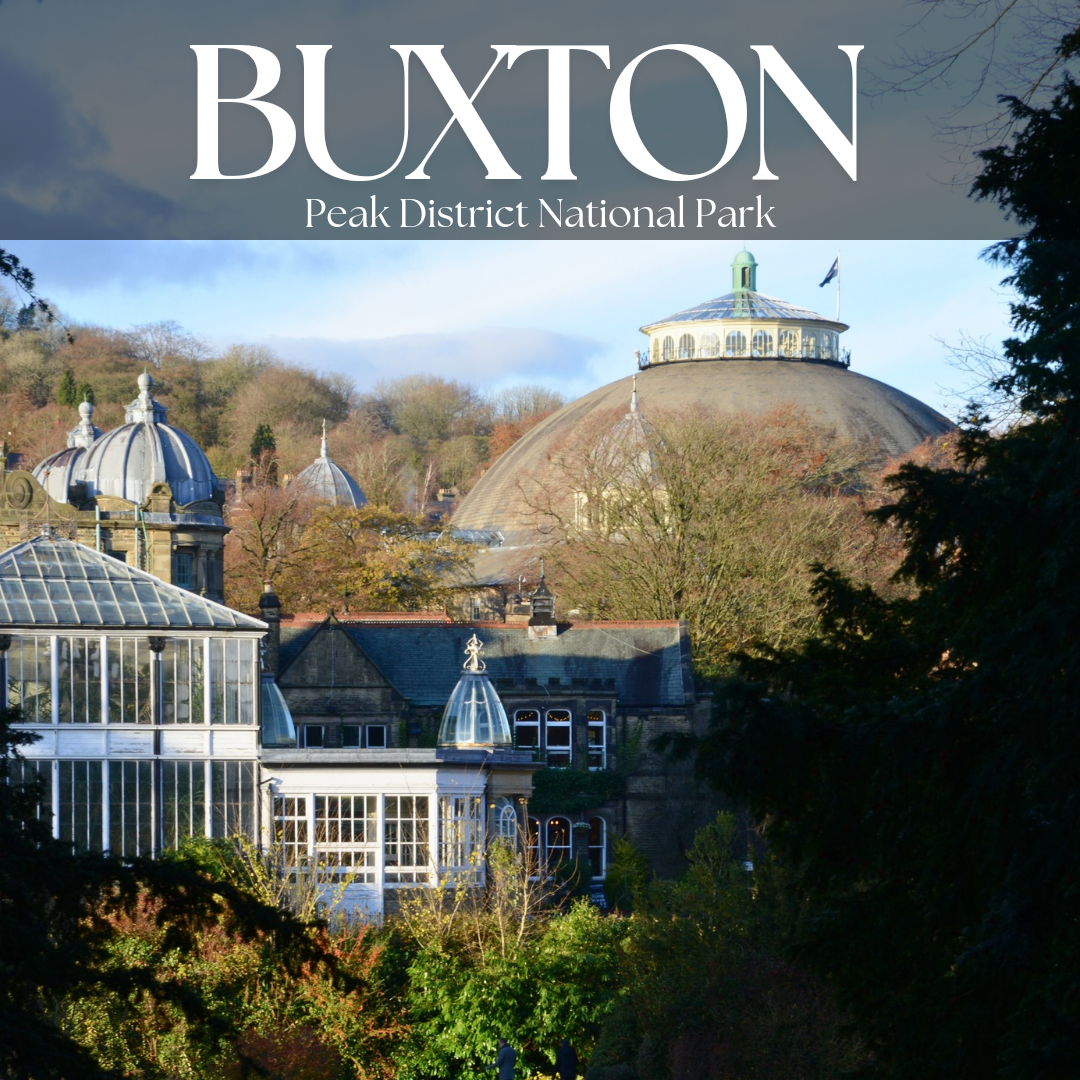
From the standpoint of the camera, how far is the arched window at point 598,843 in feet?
138

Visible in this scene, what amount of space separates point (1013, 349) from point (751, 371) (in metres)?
76.7

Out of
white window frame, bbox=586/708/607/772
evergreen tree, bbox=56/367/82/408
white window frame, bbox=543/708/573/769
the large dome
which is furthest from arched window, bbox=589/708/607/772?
evergreen tree, bbox=56/367/82/408

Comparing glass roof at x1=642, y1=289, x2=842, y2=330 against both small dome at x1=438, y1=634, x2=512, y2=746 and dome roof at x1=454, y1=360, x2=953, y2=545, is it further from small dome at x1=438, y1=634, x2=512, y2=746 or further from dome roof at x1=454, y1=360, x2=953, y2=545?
small dome at x1=438, y1=634, x2=512, y2=746

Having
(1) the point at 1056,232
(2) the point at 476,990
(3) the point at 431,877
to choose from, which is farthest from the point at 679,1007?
(1) the point at 1056,232

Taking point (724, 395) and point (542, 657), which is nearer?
point (542, 657)

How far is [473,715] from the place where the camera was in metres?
34.2

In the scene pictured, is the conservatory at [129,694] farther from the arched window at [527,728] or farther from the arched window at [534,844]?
the arched window at [527,728]

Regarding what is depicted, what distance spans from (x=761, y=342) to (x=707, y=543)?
47289mm

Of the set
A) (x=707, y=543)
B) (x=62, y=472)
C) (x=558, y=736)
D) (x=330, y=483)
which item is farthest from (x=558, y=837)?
(x=330, y=483)

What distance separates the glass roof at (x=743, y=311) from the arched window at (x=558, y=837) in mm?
54698

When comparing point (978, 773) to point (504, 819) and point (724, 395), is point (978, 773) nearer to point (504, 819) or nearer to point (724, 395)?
point (504, 819)

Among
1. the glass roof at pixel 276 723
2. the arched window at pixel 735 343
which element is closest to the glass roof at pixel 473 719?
the glass roof at pixel 276 723

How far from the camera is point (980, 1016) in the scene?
398 inches

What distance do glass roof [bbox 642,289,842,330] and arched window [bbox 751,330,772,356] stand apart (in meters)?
1.01
